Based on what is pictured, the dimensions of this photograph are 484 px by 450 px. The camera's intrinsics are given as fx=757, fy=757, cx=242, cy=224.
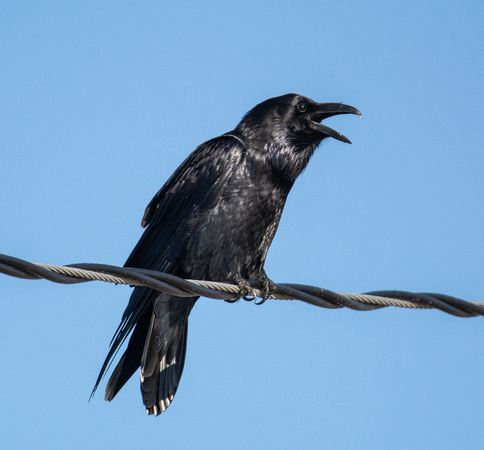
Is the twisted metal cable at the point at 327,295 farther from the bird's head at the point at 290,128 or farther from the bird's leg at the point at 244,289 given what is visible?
the bird's head at the point at 290,128

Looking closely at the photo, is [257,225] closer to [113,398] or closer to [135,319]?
[135,319]

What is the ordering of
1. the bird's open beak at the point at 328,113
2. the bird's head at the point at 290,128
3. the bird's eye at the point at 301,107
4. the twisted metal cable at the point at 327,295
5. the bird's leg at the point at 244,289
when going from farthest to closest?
the bird's eye at the point at 301,107
the bird's open beak at the point at 328,113
the bird's head at the point at 290,128
the bird's leg at the point at 244,289
the twisted metal cable at the point at 327,295

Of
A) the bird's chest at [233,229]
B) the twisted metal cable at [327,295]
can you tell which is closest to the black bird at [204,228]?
the bird's chest at [233,229]

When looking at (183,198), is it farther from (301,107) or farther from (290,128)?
(301,107)

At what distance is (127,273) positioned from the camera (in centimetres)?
297

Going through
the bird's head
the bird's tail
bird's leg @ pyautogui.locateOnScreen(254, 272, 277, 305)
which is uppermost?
the bird's head

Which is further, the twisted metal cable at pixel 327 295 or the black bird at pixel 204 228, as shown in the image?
the black bird at pixel 204 228

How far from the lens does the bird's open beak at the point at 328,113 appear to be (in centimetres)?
580

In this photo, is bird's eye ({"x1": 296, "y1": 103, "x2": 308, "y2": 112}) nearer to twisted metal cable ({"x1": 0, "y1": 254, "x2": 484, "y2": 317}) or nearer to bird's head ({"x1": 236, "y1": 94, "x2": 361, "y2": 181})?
bird's head ({"x1": 236, "y1": 94, "x2": 361, "y2": 181})

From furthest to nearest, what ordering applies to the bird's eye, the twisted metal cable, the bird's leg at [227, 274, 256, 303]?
the bird's eye < the bird's leg at [227, 274, 256, 303] < the twisted metal cable

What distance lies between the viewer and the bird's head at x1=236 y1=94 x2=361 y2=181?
5.65 metres

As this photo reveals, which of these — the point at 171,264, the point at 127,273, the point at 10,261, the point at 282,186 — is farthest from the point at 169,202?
the point at 10,261

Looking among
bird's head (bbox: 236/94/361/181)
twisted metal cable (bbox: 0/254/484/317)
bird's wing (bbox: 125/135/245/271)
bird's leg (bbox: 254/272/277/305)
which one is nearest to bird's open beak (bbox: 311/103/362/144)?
bird's head (bbox: 236/94/361/181)

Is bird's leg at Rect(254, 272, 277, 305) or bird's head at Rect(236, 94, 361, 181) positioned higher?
bird's head at Rect(236, 94, 361, 181)
